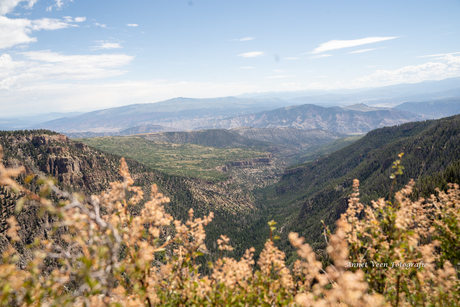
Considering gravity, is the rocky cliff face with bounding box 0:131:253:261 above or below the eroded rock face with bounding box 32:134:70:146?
below

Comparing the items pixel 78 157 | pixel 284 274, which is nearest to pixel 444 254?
pixel 284 274

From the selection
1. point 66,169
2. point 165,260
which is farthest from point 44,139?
point 165,260

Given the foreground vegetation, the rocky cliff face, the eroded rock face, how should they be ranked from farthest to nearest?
the eroded rock face, the rocky cliff face, the foreground vegetation

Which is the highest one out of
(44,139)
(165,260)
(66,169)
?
(44,139)

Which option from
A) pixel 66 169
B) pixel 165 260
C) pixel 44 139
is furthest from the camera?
pixel 44 139

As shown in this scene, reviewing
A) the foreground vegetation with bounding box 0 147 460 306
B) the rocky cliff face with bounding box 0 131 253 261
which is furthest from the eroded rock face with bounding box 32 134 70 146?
the foreground vegetation with bounding box 0 147 460 306

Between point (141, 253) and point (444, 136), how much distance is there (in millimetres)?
162516

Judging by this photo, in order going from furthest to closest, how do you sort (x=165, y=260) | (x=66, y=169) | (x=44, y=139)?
(x=44, y=139) < (x=66, y=169) < (x=165, y=260)

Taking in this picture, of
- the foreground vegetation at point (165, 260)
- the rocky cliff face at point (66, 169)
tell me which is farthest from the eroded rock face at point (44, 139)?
the foreground vegetation at point (165, 260)

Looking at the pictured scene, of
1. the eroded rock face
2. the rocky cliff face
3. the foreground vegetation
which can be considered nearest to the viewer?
the foreground vegetation

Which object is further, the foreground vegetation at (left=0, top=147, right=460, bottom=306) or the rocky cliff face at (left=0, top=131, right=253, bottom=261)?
the rocky cliff face at (left=0, top=131, right=253, bottom=261)

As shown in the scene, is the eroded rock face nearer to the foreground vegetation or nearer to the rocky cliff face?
the rocky cliff face

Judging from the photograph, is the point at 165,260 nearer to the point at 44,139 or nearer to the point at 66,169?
the point at 66,169

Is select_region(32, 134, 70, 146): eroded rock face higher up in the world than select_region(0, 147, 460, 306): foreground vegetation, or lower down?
higher up
